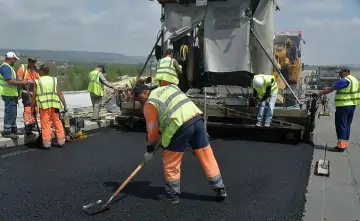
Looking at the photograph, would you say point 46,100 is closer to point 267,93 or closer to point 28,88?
point 28,88

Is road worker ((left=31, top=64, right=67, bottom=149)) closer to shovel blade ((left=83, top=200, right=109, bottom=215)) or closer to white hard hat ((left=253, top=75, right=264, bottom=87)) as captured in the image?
shovel blade ((left=83, top=200, right=109, bottom=215))

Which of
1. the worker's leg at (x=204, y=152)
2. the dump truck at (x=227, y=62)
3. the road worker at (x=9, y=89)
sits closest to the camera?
the worker's leg at (x=204, y=152)

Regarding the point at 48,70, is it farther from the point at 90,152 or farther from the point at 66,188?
the point at 66,188

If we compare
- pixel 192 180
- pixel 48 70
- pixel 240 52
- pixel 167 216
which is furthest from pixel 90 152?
pixel 240 52

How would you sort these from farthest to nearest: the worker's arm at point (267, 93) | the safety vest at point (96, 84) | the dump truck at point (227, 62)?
the safety vest at point (96, 84) < the dump truck at point (227, 62) < the worker's arm at point (267, 93)

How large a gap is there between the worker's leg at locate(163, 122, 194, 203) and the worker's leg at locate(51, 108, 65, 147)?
Answer: 3257 millimetres

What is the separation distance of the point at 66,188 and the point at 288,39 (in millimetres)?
15506

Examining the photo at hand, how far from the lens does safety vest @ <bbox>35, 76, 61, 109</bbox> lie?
655 cm

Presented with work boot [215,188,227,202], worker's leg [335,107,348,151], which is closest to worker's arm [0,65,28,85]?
work boot [215,188,227,202]

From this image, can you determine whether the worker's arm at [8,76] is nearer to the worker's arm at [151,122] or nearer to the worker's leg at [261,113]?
the worker's arm at [151,122]

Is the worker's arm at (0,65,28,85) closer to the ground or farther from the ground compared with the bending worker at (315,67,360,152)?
farther from the ground

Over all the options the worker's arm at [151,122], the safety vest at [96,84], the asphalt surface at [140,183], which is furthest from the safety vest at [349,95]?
the safety vest at [96,84]

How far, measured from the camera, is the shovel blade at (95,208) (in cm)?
383

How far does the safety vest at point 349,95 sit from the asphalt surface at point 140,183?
3.37ft
